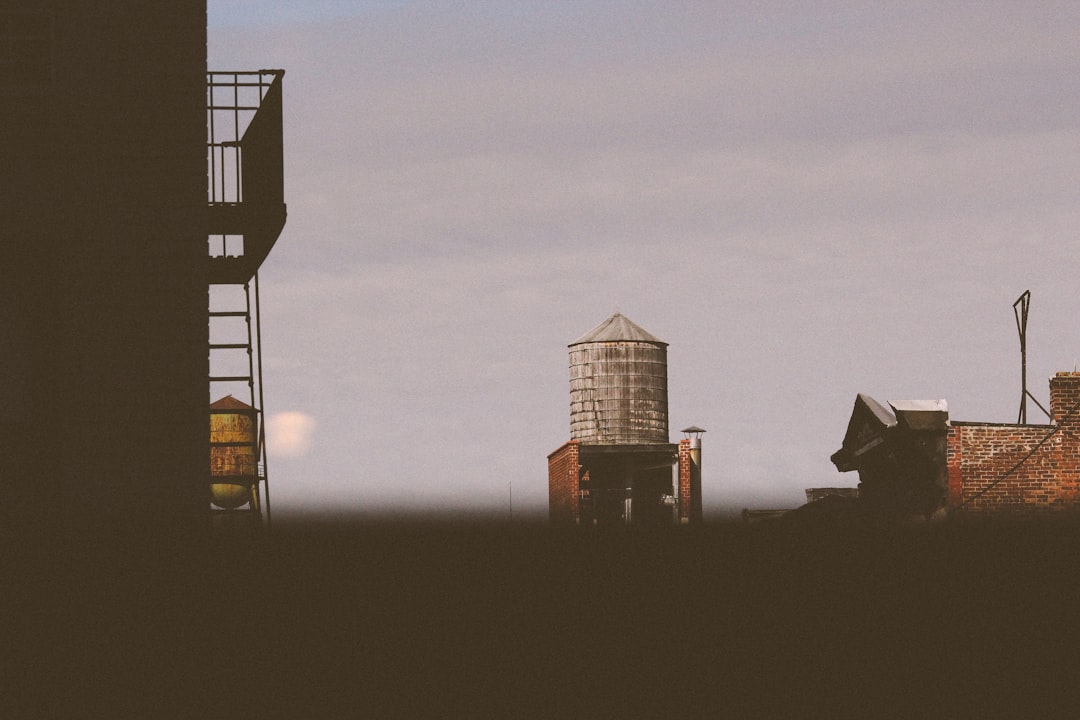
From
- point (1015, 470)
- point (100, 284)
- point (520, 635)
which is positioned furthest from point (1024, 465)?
point (520, 635)

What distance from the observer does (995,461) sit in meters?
30.8

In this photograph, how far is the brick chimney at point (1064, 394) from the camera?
30.8 m

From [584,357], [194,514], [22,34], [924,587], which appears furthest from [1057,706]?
[584,357]

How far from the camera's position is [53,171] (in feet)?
36.6

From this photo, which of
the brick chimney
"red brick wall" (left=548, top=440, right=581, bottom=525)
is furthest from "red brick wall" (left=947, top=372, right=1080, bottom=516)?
"red brick wall" (left=548, top=440, right=581, bottom=525)

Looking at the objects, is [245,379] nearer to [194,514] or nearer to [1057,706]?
[194,514]

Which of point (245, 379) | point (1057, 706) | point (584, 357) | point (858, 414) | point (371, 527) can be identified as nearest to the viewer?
point (1057, 706)

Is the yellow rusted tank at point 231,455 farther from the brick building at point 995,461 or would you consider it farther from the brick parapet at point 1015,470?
the brick parapet at point 1015,470

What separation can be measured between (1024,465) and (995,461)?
0.64 metres

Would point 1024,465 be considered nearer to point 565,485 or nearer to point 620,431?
point 620,431

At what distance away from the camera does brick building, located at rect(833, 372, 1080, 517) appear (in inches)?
1208

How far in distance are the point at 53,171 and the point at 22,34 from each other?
122 centimetres

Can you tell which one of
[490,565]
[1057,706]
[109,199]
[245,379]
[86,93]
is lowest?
[1057,706]

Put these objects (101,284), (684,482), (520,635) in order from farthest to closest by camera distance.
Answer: (684,482), (101,284), (520,635)
